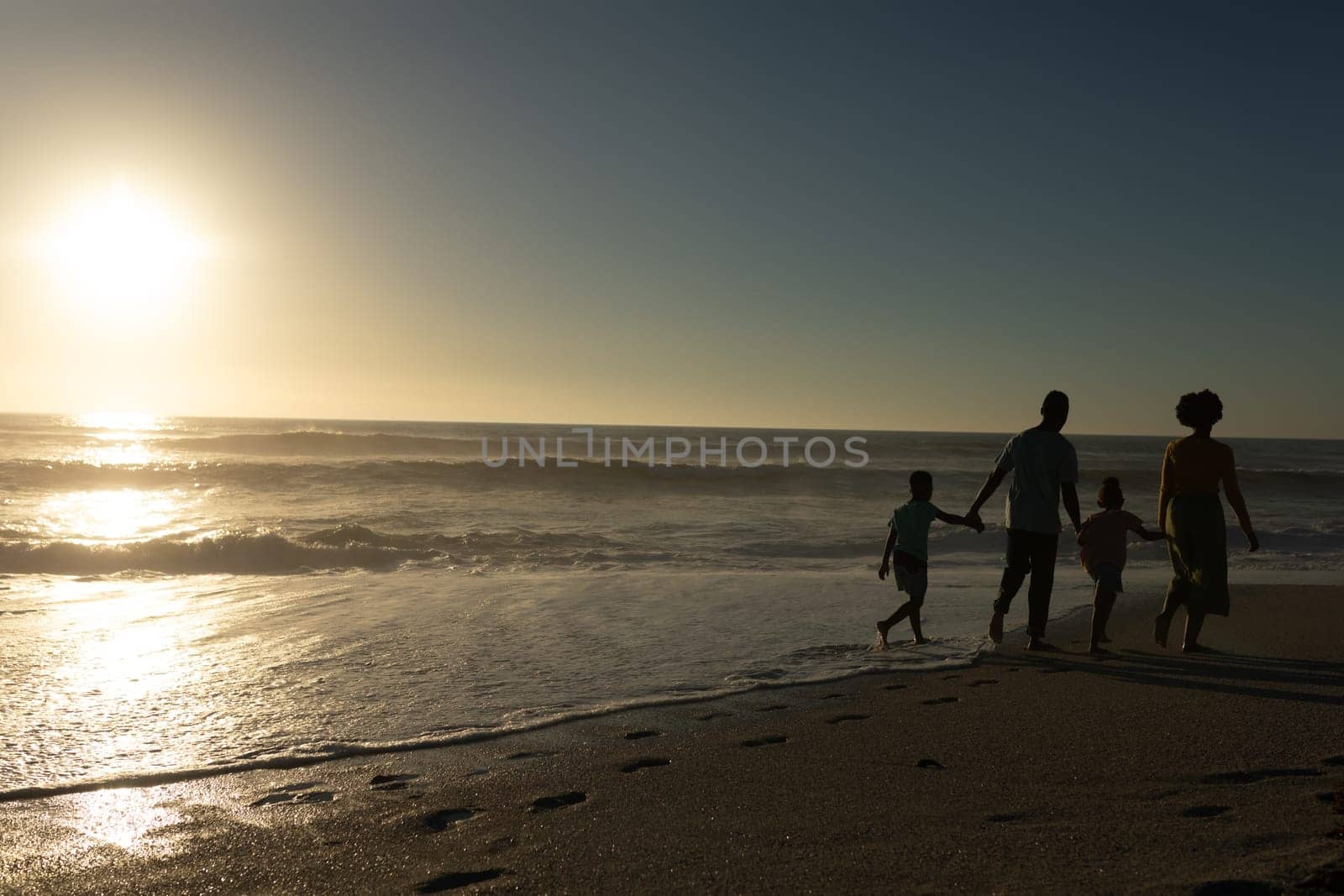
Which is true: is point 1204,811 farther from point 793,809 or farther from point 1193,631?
point 1193,631

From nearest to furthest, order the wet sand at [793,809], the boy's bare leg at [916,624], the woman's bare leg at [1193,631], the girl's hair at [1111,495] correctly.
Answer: the wet sand at [793,809] < the woman's bare leg at [1193,631] < the girl's hair at [1111,495] < the boy's bare leg at [916,624]

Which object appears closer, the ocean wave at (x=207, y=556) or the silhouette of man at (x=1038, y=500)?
the silhouette of man at (x=1038, y=500)

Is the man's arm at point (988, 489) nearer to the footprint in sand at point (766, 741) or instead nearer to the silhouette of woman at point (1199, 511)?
the silhouette of woman at point (1199, 511)

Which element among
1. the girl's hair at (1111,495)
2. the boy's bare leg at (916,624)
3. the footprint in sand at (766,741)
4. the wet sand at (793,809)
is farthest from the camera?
the boy's bare leg at (916,624)

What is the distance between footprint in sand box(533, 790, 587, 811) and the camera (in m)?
3.19

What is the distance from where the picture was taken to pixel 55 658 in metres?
5.66

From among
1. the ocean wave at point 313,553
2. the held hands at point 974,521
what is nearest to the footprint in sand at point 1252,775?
the held hands at point 974,521

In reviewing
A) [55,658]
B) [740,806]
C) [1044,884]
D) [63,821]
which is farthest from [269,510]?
[1044,884]

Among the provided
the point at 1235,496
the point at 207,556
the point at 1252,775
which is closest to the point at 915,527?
the point at 1235,496

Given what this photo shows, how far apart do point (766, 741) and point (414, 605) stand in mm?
4577

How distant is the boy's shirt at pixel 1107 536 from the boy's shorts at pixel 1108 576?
0.05 ft

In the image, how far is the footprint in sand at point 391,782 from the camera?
3.48m

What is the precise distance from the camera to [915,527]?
6398 mm

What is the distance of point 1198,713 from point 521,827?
10.1 feet
